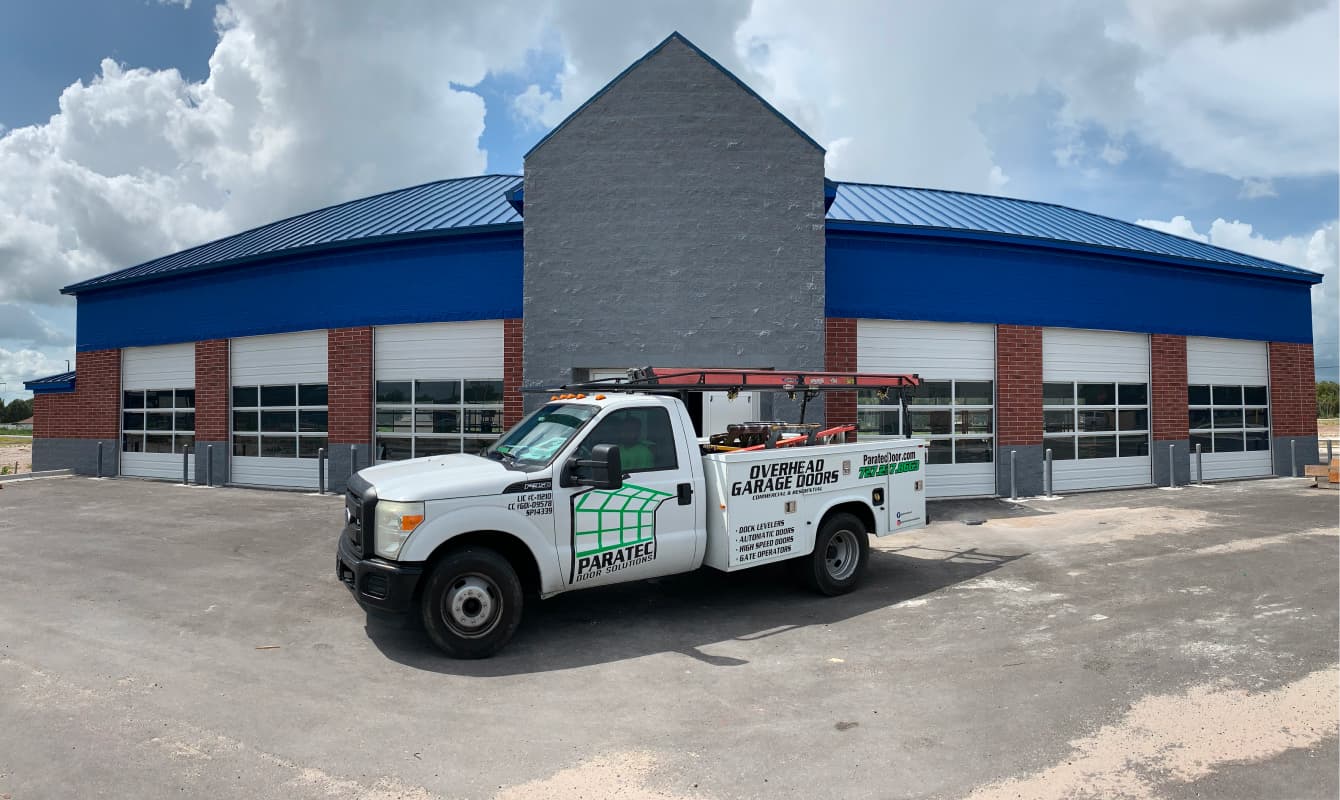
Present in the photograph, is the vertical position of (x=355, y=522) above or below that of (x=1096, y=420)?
below

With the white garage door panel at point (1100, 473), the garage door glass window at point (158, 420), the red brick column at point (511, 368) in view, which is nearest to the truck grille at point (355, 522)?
the red brick column at point (511, 368)

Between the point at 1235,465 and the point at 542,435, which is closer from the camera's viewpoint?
the point at 542,435

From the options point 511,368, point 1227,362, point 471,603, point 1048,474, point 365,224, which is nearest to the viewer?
point 471,603

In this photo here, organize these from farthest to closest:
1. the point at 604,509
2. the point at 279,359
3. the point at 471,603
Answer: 1. the point at 279,359
2. the point at 604,509
3. the point at 471,603

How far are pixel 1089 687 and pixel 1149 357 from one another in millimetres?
14841

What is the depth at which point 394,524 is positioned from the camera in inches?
235

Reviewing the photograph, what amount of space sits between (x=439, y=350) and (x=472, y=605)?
1030 cm

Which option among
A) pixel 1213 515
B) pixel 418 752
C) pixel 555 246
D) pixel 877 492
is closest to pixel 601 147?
pixel 555 246

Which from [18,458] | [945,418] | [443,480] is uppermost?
[945,418]

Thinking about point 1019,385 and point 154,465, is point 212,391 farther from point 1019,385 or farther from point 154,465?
point 1019,385

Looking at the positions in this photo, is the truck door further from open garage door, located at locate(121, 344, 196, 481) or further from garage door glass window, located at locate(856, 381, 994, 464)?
open garage door, located at locate(121, 344, 196, 481)

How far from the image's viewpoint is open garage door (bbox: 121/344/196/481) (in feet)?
61.7

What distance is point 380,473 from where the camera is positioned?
6957mm

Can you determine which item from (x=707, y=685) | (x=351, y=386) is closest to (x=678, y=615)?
(x=707, y=685)
